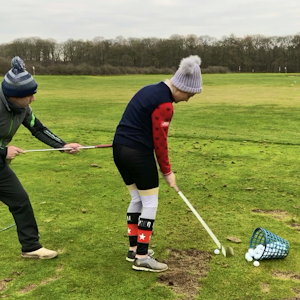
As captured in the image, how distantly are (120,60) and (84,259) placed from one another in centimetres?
8852

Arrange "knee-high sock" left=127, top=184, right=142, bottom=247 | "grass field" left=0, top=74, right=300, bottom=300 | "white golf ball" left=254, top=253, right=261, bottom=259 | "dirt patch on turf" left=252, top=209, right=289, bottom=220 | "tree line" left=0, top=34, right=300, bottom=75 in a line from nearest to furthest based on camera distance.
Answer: "grass field" left=0, top=74, right=300, bottom=300
"white golf ball" left=254, top=253, right=261, bottom=259
"knee-high sock" left=127, top=184, right=142, bottom=247
"dirt patch on turf" left=252, top=209, right=289, bottom=220
"tree line" left=0, top=34, right=300, bottom=75

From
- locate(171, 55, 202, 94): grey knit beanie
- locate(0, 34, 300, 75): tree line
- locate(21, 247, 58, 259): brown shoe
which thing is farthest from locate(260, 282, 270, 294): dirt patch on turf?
locate(0, 34, 300, 75): tree line

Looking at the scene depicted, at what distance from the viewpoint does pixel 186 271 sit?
404cm

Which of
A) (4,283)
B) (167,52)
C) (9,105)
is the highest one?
(167,52)

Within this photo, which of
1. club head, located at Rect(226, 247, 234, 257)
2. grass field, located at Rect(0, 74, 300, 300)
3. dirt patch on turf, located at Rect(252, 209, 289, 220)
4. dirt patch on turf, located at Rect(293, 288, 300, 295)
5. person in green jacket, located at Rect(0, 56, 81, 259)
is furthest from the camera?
dirt patch on turf, located at Rect(252, 209, 289, 220)

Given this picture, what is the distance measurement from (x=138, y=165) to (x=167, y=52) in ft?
297

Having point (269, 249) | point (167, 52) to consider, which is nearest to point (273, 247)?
point (269, 249)

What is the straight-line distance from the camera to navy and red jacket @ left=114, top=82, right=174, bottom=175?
3.73 meters

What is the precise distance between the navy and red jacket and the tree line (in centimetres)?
7532

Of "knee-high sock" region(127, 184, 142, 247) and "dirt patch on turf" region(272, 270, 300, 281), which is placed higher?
"knee-high sock" region(127, 184, 142, 247)

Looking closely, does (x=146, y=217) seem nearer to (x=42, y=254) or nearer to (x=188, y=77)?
(x=42, y=254)

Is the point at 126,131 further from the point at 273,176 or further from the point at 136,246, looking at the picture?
the point at 273,176

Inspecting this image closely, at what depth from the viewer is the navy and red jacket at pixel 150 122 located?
147 inches

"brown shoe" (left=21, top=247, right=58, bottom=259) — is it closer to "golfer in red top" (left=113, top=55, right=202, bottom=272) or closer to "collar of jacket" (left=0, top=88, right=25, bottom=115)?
"golfer in red top" (left=113, top=55, right=202, bottom=272)
